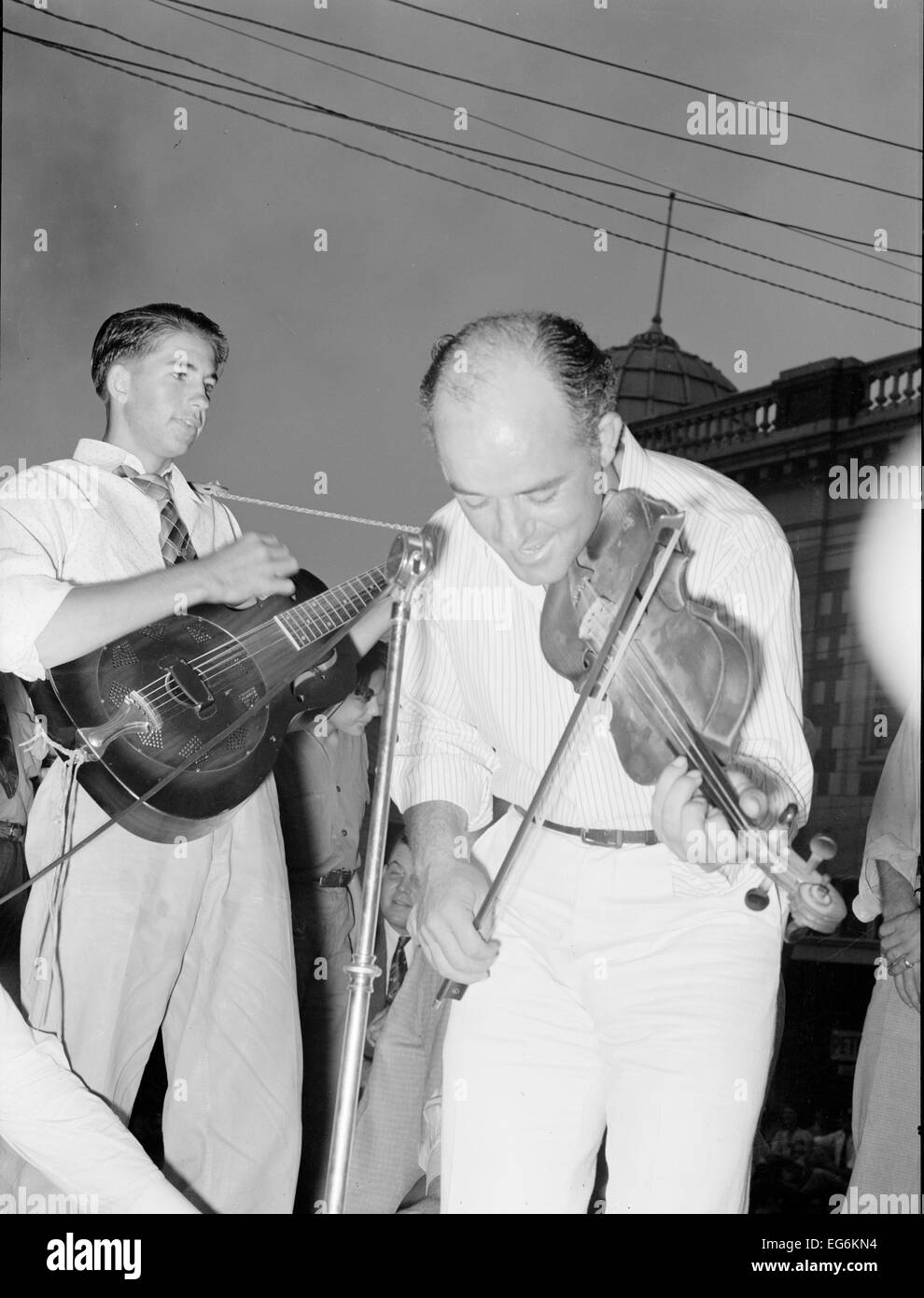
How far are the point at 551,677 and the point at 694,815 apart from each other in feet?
1.45

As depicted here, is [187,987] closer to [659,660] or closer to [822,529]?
[659,660]

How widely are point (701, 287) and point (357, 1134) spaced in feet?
6.11

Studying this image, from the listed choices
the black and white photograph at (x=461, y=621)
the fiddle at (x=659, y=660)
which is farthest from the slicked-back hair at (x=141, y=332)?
the fiddle at (x=659, y=660)

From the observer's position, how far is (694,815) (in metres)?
1.57

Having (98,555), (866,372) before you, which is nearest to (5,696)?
(98,555)

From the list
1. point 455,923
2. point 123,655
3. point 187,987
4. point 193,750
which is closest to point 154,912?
point 187,987

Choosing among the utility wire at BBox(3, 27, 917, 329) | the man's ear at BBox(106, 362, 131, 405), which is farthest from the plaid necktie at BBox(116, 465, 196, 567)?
the utility wire at BBox(3, 27, 917, 329)

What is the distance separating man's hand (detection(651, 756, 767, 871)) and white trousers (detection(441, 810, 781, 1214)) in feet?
0.41

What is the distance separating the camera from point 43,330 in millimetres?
2641

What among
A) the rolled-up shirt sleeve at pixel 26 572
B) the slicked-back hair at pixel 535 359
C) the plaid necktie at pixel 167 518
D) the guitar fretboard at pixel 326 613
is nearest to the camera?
the slicked-back hair at pixel 535 359

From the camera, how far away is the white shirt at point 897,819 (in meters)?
2.72

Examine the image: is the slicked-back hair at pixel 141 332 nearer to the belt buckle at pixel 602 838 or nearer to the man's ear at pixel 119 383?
the man's ear at pixel 119 383

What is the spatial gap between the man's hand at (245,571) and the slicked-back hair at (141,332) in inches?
18.6

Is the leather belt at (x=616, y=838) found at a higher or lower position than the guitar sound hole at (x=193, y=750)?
lower
